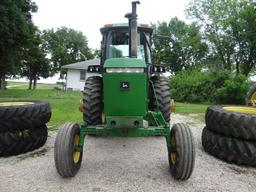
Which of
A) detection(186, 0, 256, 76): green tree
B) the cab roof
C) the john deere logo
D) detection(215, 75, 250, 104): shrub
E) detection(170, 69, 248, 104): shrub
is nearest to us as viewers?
the john deere logo

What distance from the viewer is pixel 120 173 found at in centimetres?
359

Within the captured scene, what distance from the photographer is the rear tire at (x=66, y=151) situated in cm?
325

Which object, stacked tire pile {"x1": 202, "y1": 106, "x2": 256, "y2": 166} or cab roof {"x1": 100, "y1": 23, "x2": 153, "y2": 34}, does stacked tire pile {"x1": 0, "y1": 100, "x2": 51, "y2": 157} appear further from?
stacked tire pile {"x1": 202, "y1": 106, "x2": 256, "y2": 166}

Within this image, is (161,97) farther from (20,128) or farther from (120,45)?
(20,128)

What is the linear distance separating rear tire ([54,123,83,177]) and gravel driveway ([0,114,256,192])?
123 mm

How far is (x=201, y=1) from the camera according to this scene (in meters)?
33.0

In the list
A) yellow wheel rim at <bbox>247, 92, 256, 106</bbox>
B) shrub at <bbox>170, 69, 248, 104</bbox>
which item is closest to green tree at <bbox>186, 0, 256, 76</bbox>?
shrub at <bbox>170, 69, 248, 104</bbox>

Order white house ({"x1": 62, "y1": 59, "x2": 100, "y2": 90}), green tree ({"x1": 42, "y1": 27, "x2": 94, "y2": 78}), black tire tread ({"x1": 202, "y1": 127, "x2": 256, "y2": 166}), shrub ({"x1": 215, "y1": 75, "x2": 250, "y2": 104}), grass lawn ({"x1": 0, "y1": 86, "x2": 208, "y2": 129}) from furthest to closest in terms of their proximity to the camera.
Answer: green tree ({"x1": 42, "y1": 27, "x2": 94, "y2": 78}) → white house ({"x1": 62, "y1": 59, "x2": 100, "y2": 90}) → shrub ({"x1": 215, "y1": 75, "x2": 250, "y2": 104}) → grass lawn ({"x1": 0, "y1": 86, "x2": 208, "y2": 129}) → black tire tread ({"x1": 202, "y1": 127, "x2": 256, "y2": 166})

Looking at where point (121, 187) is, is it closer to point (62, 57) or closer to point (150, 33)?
point (150, 33)

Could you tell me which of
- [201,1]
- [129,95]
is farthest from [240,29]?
[129,95]

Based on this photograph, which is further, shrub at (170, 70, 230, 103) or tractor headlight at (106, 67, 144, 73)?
shrub at (170, 70, 230, 103)

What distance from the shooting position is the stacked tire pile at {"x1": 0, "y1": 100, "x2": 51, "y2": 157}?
413 cm

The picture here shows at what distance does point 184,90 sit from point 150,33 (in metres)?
12.6

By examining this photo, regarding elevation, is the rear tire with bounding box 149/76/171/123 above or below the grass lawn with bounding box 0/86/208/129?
above
